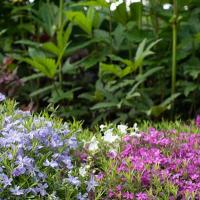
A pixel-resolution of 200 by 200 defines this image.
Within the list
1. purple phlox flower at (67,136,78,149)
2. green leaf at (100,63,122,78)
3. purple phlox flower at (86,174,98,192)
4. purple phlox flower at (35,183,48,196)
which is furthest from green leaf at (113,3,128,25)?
purple phlox flower at (35,183,48,196)

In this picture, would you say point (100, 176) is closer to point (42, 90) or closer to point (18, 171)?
point (18, 171)

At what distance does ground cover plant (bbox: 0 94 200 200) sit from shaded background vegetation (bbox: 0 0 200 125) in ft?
3.87

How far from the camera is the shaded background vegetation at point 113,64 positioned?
4.44 metres

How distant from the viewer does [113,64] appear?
4758 mm

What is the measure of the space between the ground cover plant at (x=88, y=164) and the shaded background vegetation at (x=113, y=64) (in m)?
1.18

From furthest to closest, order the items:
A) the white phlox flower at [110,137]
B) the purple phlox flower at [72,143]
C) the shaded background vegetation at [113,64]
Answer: the shaded background vegetation at [113,64], the white phlox flower at [110,137], the purple phlox flower at [72,143]

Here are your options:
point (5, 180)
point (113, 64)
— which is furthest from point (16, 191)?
point (113, 64)

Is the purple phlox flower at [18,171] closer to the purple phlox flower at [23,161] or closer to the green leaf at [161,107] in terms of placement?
the purple phlox flower at [23,161]

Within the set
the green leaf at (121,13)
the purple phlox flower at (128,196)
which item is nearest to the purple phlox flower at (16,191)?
the purple phlox flower at (128,196)

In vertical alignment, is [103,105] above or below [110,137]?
below

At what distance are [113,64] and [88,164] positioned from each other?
1.88m

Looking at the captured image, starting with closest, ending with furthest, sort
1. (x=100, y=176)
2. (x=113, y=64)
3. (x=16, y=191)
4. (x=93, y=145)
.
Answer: (x=16, y=191), (x=100, y=176), (x=93, y=145), (x=113, y=64)

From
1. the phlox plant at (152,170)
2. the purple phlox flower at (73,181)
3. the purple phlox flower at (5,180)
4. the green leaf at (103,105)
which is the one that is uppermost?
the purple phlox flower at (5,180)

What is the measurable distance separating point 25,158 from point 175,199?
2.20ft
